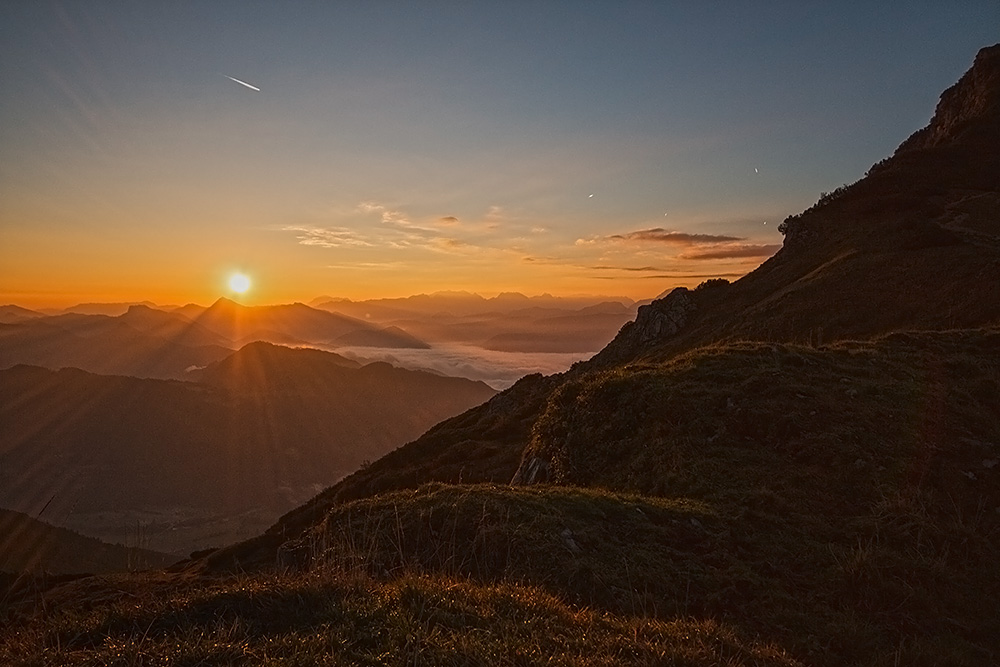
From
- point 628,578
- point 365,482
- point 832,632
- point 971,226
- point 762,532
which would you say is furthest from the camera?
point 365,482

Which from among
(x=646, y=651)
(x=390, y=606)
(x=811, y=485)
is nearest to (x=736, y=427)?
(x=811, y=485)

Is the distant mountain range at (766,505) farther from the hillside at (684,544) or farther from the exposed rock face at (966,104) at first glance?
the exposed rock face at (966,104)

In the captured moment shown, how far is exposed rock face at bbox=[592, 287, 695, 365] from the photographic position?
4366 cm

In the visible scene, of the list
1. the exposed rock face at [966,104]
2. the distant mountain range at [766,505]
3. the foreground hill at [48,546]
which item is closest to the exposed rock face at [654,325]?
the distant mountain range at [766,505]

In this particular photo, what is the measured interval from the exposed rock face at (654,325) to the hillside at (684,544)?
22.1 meters

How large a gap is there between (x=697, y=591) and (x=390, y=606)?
4.84 m

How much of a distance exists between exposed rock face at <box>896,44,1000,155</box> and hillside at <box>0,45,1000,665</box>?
1720 inches

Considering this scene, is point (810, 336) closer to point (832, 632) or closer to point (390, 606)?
point (832, 632)

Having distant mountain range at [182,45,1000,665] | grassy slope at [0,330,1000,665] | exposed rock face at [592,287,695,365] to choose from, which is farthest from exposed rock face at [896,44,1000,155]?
grassy slope at [0,330,1000,665]

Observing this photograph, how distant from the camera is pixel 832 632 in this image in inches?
296

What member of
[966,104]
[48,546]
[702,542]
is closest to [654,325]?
[702,542]

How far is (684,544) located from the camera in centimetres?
945

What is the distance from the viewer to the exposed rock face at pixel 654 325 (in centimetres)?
4366

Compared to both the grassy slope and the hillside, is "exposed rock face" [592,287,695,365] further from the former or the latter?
the grassy slope
